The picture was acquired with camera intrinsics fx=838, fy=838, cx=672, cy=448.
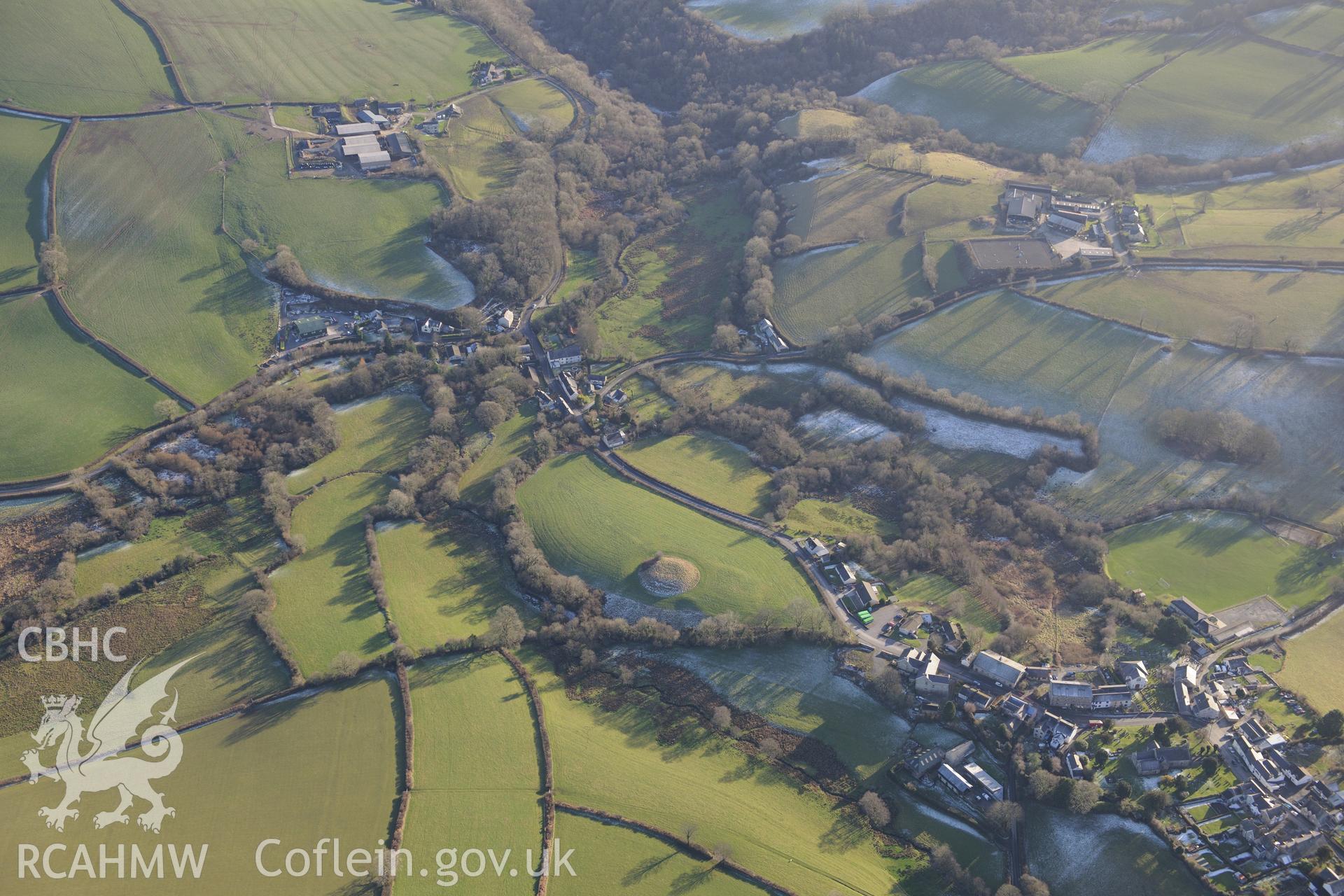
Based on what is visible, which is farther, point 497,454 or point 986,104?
point 986,104

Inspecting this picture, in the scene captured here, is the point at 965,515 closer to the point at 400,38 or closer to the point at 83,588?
the point at 83,588

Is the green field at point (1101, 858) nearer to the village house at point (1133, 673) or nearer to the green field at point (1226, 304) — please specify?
the village house at point (1133, 673)

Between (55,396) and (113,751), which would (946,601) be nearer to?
(113,751)

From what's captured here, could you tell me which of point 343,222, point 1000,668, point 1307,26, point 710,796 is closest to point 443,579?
point 710,796

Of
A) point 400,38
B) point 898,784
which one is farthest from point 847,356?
point 400,38

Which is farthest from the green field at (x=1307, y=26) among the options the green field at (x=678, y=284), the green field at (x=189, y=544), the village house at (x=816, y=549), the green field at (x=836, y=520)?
the green field at (x=189, y=544)
